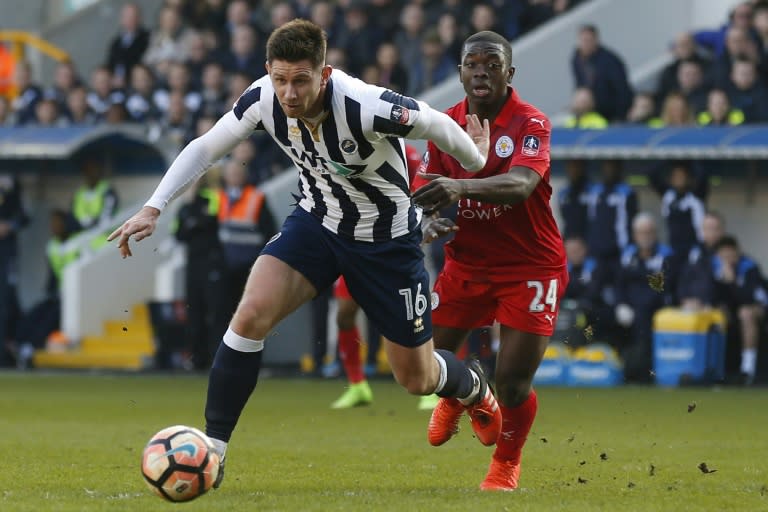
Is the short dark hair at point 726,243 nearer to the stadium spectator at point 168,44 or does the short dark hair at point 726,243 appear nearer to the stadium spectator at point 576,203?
the stadium spectator at point 576,203

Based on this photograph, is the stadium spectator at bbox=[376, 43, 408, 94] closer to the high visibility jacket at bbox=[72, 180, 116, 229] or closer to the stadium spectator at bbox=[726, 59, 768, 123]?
the stadium spectator at bbox=[726, 59, 768, 123]

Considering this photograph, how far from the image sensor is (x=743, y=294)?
52.2 ft

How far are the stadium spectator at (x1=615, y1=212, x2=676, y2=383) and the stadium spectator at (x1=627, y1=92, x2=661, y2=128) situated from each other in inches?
50.6

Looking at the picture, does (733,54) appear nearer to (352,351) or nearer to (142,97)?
(352,351)

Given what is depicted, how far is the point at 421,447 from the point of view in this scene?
10.1 m

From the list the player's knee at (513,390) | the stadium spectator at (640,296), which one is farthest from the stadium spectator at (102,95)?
the player's knee at (513,390)

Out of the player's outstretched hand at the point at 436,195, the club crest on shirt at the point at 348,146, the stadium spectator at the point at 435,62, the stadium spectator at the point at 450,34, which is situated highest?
the stadium spectator at the point at 450,34

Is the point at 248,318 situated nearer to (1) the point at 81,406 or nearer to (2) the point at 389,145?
(2) the point at 389,145

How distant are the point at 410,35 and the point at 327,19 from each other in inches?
43.0

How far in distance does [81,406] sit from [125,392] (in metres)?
1.75

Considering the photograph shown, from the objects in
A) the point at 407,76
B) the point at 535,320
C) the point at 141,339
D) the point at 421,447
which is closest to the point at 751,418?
the point at 421,447

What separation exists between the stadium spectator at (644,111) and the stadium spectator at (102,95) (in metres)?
7.33

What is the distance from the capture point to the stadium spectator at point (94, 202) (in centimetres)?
2008

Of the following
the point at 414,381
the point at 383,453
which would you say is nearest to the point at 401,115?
the point at 414,381
